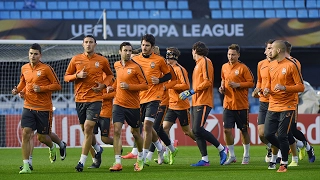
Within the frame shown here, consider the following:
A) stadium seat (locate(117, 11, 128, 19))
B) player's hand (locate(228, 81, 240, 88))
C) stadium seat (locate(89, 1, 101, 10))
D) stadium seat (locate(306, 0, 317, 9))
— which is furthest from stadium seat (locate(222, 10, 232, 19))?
player's hand (locate(228, 81, 240, 88))

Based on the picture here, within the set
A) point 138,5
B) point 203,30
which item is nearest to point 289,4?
point 203,30

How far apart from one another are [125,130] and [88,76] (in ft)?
31.7

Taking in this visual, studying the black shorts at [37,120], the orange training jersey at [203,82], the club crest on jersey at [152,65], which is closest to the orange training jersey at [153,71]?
the club crest on jersey at [152,65]

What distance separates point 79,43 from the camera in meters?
20.1

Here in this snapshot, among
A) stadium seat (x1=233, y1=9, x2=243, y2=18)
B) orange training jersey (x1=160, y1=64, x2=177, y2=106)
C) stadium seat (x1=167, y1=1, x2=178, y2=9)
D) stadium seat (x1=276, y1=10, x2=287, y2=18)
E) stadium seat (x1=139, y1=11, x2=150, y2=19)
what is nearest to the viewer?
orange training jersey (x1=160, y1=64, x2=177, y2=106)

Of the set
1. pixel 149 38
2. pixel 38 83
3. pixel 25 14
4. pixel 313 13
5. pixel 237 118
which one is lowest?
pixel 237 118

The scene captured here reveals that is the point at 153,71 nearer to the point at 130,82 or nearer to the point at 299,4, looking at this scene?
the point at 130,82

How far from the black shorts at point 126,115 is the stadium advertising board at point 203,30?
1403 cm

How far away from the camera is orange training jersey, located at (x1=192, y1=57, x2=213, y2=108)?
1363 cm

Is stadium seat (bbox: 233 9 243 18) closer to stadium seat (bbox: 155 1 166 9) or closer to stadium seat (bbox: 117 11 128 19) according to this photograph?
stadium seat (bbox: 155 1 166 9)

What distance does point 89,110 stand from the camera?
12.2 metres

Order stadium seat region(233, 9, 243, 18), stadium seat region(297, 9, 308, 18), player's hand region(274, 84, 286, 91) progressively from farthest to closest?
stadium seat region(297, 9, 308, 18) < stadium seat region(233, 9, 243, 18) < player's hand region(274, 84, 286, 91)

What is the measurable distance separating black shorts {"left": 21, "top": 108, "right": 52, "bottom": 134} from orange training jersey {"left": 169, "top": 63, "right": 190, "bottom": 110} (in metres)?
2.75

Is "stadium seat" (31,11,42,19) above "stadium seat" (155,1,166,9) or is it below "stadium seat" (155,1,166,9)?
below
